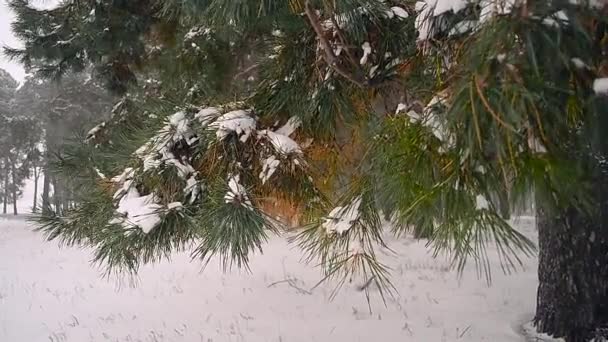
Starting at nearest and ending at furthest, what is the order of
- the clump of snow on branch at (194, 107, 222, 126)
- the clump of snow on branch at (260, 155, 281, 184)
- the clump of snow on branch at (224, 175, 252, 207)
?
1. the clump of snow on branch at (224, 175, 252, 207)
2. the clump of snow on branch at (260, 155, 281, 184)
3. the clump of snow on branch at (194, 107, 222, 126)

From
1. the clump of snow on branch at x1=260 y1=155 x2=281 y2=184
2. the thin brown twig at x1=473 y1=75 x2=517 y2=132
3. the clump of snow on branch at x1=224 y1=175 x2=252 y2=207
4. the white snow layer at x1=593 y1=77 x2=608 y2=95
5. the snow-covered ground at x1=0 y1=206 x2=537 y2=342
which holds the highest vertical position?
the white snow layer at x1=593 y1=77 x2=608 y2=95

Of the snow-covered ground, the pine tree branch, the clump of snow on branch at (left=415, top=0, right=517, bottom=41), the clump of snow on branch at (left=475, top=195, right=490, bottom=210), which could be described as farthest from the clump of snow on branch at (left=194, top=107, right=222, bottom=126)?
the snow-covered ground

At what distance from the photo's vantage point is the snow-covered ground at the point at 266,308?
374 centimetres

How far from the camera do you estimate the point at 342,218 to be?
1459 millimetres

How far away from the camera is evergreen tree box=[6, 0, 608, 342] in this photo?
28.9 inches

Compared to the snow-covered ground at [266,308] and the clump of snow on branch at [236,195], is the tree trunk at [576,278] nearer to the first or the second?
the snow-covered ground at [266,308]

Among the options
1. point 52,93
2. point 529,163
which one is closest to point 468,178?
point 529,163

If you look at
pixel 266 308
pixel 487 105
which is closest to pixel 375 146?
pixel 487 105

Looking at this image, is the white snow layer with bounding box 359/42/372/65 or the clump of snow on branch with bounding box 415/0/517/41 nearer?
the clump of snow on branch with bounding box 415/0/517/41

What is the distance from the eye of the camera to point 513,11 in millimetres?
705

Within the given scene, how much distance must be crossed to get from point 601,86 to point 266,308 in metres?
4.21

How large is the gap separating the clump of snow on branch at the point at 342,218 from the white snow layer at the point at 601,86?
827 mm

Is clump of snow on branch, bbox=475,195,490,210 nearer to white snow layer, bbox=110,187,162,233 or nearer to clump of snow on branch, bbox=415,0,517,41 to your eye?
clump of snow on branch, bbox=415,0,517,41

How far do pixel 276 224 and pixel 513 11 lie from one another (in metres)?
0.91
